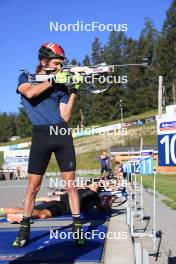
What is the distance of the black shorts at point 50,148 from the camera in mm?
5594

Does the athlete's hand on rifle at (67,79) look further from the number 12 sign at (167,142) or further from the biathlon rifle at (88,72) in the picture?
the number 12 sign at (167,142)

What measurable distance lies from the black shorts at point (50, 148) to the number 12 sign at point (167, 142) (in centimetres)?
104

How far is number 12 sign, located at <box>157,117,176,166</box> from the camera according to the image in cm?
575

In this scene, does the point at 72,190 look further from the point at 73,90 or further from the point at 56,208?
the point at 56,208

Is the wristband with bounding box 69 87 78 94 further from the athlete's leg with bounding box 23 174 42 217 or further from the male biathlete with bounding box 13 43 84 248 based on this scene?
the athlete's leg with bounding box 23 174 42 217

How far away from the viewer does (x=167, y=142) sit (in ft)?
19.0

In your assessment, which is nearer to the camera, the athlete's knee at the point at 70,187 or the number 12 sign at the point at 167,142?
the athlete's knee at the point at 70,187

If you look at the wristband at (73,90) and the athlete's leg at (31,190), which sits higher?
the wristband at (73,90)

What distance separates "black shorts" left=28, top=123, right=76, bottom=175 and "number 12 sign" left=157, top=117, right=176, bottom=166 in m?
1.04

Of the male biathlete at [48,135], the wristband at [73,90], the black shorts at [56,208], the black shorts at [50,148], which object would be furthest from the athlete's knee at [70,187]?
the black shorts at [56,208]

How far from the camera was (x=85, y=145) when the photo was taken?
260 ft

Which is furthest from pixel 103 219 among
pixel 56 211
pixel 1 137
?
pixel 1 137

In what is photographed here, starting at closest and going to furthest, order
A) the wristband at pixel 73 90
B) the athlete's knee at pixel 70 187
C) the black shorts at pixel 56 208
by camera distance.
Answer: the athlete's knee at pixel 70 187
the wristband at pixel 73 90
the black shorts at pixel 56 208
